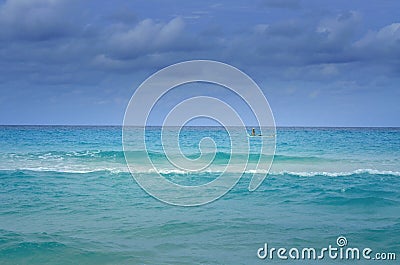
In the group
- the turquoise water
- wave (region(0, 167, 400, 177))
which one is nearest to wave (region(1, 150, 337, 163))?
wave (region(0, 167, 400, 177))

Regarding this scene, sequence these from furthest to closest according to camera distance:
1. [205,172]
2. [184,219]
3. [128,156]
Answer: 1. [128,156]
2. [205,172]
3. [184,219]

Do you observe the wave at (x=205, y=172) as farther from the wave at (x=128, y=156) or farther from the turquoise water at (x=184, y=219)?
the wave at (x=128, y=156)

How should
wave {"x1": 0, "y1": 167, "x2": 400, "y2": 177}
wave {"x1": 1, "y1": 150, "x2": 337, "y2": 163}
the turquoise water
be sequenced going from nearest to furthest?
the turquoise water → wave {"x1": 0, "y1": 167, "x2": 400, "y2": 177} → wave {"x1": 1, "y1": 150, "x2": 337, "y2": 163}

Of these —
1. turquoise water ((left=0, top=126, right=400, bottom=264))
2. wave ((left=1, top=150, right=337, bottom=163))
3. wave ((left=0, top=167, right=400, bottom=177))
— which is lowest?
turquoise water ((left=0, top=126, right=400, bottom=264))

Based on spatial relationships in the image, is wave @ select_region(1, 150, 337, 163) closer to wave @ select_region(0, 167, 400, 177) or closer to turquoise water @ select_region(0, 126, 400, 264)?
wave @ select_region(0, 167, 400, 177)

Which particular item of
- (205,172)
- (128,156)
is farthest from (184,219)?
(128,156)

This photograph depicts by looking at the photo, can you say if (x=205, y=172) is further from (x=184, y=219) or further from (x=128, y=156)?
(x=184, y=219)

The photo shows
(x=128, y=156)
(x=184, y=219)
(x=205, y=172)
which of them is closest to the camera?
(x=184, y=219)

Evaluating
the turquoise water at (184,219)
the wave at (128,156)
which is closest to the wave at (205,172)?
the turquoise water at (184,219)

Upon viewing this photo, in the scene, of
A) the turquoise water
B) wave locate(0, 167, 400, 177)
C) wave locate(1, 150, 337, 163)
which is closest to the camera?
the turquoise water

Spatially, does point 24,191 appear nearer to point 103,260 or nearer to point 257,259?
point 103,260

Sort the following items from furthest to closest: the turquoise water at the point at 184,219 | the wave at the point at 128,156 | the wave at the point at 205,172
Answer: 1. the wave at the point at 128,156
2. the wave at the point at 205,172
3. the turquoise water at the point at 184,219

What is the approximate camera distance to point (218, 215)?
15.4 metres

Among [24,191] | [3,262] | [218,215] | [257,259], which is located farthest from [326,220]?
[24,191]
